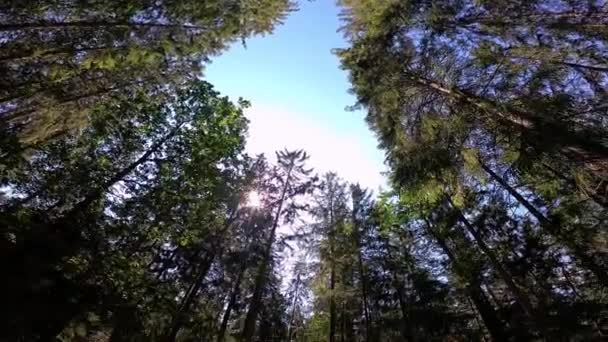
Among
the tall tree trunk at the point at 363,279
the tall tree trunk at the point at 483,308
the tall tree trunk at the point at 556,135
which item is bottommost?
the tall tree trunk at the point at 556,135

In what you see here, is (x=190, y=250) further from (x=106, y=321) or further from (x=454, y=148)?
(x=454, y=148)

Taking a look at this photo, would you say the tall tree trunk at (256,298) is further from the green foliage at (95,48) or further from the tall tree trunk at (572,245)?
the tall tree trunk at (572,245)

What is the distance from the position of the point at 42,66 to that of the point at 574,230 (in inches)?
760

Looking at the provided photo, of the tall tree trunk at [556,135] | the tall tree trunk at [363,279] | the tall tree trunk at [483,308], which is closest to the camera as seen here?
the tall tree trunk at [556,135]

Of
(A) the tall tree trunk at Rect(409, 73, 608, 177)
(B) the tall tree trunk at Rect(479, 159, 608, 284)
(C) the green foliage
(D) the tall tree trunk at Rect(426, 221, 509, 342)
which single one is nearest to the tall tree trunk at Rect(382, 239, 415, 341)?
(D) the tall tree trunk at Rect(426, 221, 509, 342)

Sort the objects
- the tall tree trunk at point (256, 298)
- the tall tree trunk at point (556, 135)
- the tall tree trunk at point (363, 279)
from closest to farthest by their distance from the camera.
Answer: the tall tree trunk at point (556, 135) < the tall tree trunk at point (256, 298) < the tall tree trunk at point (363, 279)

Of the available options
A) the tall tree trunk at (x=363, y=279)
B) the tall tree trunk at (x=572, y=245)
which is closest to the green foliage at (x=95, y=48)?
the tall tree trunk at (x=572, y=245)

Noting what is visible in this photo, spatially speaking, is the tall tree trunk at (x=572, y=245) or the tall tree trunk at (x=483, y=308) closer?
the tall tree trunk at (x=572, y=245)

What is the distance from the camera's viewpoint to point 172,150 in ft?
40.3

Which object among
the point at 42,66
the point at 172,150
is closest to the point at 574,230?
the point at 172,150

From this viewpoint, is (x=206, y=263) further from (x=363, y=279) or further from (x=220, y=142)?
(x=363, y=279)

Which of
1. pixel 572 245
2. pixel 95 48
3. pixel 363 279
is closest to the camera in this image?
pixel 95 48

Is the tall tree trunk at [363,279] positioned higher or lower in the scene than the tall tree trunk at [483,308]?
higher

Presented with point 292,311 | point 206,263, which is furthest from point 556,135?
point 292,311
